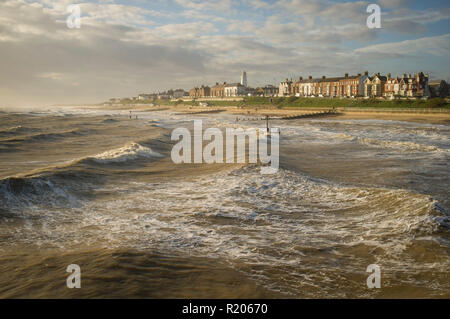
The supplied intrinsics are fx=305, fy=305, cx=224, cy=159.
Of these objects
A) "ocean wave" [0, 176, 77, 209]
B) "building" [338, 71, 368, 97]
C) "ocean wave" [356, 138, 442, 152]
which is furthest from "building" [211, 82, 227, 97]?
"ocean wave" [0, 176, 77, 209]

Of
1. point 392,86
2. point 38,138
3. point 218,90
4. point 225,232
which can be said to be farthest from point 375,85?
point 225,232

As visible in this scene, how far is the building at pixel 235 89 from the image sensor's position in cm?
15562

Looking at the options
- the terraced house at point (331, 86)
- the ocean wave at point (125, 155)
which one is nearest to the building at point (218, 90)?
the terraced house at point (331, 86)

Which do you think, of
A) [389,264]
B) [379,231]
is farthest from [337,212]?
[389,264]

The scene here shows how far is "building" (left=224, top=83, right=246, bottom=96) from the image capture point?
15562 cm

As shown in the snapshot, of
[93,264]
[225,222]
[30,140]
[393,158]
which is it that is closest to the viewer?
[93,264]

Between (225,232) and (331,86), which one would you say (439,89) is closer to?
(331,86)

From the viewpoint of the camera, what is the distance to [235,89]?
15662cm

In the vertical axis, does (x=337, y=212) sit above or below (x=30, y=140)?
below

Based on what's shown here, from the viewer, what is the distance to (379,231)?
8.46m
